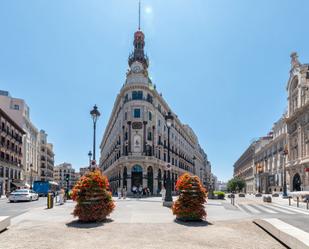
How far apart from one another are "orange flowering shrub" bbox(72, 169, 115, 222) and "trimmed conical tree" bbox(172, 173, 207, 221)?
3024 mm

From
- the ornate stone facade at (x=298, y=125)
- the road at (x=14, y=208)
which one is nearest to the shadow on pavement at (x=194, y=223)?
the road at (x=14, y=208)

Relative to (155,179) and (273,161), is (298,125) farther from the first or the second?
(273,161)

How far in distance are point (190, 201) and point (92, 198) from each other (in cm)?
408

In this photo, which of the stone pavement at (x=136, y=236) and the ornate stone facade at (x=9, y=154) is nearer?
the stone pavement at (x=136, y=236)

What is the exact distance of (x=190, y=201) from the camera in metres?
13.9

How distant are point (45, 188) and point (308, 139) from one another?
43183 mm

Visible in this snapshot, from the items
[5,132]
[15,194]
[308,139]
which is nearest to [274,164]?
[308,139]

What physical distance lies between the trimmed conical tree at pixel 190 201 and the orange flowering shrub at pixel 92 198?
9.92 ft

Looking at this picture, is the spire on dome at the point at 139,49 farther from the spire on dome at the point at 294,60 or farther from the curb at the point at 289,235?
the curb at the point at 289,235

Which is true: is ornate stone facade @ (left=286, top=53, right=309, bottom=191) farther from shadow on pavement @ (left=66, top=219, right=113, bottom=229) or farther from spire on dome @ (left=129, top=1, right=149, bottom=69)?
shadow on pavement @ (left=66, top=219, right=113, bottom=229)

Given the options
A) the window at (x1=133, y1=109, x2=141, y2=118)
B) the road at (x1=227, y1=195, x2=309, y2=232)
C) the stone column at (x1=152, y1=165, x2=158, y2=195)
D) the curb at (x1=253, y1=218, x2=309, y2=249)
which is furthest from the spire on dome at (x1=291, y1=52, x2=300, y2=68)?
the curb at (x1=253, y1=218, x2=309, y2=249)

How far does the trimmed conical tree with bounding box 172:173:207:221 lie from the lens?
13.7 meters

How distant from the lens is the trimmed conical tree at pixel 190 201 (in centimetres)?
1371

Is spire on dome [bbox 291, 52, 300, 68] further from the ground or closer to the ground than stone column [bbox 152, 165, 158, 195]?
further from the ground
